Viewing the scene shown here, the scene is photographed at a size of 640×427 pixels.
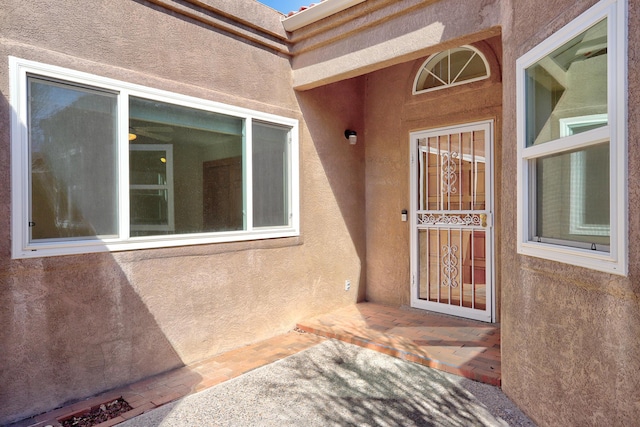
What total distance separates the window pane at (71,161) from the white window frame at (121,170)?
0.23 feet

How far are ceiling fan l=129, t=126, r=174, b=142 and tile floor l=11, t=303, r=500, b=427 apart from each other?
257 cm

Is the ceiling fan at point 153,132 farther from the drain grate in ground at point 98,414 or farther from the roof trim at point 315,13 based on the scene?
the drain grate in ground at point 98,414

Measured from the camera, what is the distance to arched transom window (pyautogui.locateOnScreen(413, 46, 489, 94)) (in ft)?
19.0

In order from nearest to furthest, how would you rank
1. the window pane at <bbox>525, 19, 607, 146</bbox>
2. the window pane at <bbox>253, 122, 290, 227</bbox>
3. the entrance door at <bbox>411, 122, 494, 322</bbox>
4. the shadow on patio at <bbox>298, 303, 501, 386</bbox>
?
the window pane at <bbox>525, 19, 607, 146</bbox>, the shadow on patio at <bbox>298, 303, 501, 386</bbox>, the window pane at <bbox>253, 122, 290, 227</bbox>, the entrance door at <bbox>411, 122, 494, 322</bbox>

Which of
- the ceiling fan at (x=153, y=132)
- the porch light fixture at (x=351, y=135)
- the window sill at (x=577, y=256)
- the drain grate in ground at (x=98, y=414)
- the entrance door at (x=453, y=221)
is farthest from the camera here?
the porch light fixture at (x=351, y=135)

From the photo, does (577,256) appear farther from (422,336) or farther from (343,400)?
(422,336)

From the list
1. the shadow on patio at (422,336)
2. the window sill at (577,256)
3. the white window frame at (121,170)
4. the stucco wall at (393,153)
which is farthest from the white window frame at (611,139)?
the white window frame at (121,170)

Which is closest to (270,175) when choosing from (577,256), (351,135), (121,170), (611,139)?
(351,135)

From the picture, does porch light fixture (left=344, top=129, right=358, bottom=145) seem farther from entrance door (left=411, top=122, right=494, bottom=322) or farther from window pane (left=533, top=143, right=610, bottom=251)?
window pane (left=533, top=143, right=610, bottom=251)

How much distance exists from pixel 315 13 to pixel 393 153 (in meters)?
2.61

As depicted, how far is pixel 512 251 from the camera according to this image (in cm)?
361

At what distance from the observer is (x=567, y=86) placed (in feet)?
9.65

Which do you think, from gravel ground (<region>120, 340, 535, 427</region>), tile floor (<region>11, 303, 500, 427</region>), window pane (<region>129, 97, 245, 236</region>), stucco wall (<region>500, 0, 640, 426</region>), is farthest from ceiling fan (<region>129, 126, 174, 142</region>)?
stucco wall (<region>500, 0, 640, 426</region>)

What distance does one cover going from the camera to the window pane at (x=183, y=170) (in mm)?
4133
